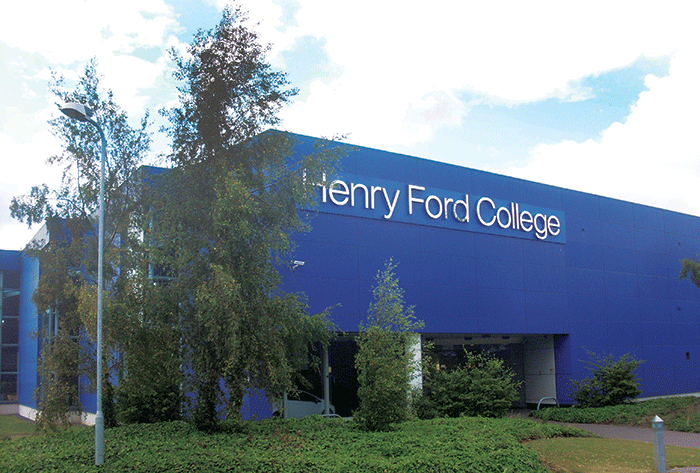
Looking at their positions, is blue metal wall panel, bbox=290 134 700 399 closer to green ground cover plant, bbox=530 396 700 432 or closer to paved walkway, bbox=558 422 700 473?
green ground cover plant, bbox=530 396 700 432

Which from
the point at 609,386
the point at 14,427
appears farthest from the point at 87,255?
the point at 609,386

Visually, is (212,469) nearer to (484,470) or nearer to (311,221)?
(484,470)

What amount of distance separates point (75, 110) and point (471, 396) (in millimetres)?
15061

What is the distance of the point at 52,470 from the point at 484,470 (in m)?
8.54

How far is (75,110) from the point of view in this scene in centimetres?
1270

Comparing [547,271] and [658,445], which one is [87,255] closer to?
[658,445]

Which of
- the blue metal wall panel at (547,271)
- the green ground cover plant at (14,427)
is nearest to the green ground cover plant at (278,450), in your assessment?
the blue metal wall panel at (547,271)

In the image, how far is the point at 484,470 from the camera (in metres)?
12.8

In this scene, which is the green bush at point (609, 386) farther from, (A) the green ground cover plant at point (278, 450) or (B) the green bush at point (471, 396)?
(A) the green ground cover plant at point (278, 450)

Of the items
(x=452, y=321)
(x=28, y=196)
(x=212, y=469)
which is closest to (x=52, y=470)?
(x=212, y=469)

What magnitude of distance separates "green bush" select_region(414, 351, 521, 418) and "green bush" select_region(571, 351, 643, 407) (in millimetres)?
6743

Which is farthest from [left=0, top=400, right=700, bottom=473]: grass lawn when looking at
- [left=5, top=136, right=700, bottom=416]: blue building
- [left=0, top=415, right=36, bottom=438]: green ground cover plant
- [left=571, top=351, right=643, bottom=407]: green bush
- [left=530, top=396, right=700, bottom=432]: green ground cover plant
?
[left=0, top=415, right=36, bottom=438]: green ground cover plant

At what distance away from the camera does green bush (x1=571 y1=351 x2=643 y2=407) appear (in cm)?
2558

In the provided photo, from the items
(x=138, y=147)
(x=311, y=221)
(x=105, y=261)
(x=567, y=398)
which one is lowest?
(x=567, y=398)
